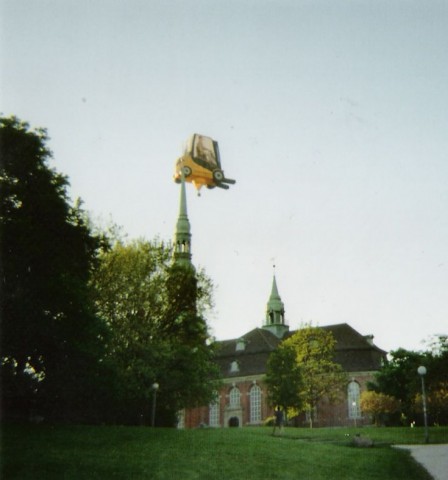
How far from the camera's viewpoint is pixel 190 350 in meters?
43.1

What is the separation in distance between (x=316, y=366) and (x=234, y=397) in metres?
24.4

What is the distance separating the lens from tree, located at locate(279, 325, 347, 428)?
209 feet

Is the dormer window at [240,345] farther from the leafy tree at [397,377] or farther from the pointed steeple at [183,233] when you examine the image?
the leafy tree at [397,377]

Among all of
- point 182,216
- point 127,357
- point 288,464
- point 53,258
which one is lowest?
point 288,464

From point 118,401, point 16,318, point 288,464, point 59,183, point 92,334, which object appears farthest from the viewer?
point 118,401

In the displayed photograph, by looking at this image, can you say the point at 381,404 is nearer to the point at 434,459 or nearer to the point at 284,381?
the point at 284,381

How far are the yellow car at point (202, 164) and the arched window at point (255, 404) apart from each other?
1241 inches

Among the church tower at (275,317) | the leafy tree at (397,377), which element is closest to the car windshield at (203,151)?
the leafy tree at (397,377)

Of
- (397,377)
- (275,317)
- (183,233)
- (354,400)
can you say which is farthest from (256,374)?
(397,377)

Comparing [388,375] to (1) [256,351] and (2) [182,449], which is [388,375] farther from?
(2) [182,449]

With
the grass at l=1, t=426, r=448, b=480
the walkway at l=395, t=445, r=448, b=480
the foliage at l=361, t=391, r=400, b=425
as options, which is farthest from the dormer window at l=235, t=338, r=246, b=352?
the walkway at l=395, t=445, r=448, b=480

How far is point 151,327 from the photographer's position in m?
40.5

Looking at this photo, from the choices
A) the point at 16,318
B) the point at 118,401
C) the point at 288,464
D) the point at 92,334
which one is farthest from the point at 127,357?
the point at 288,464

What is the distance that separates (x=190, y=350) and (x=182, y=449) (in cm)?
2363
